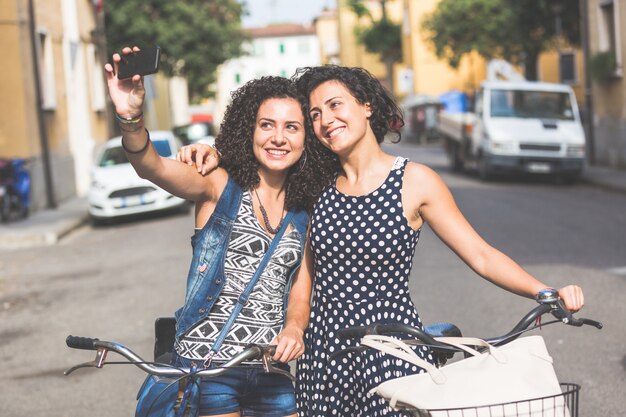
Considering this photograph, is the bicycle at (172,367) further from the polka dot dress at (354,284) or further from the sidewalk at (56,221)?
the sidewalk at (56,221)

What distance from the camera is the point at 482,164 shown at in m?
22.5

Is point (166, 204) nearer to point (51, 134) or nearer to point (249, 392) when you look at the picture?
point (51, 134)

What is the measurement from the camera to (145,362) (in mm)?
2725

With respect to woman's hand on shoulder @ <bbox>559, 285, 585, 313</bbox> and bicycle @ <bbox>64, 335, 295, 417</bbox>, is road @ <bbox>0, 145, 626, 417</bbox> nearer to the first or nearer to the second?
woman's hand on shoulder @ <bbox>559, 285, 585, 313</bbox>

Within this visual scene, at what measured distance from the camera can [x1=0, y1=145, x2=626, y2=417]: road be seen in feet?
21.1

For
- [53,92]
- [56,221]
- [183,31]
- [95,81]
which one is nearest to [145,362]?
[56,221]

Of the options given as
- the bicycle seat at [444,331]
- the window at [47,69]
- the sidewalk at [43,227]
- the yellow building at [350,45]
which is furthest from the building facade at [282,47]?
the bicycle seat at [444,331]

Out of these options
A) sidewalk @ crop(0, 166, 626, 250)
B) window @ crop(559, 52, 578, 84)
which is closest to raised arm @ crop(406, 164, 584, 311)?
sidewalk @ crop(0, 166, 626, 250)

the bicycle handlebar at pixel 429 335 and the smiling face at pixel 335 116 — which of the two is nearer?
the bicycle handlebar at pixel 429 335

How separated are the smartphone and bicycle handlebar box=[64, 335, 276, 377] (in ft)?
2.42

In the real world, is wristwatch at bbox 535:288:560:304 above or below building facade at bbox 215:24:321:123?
below

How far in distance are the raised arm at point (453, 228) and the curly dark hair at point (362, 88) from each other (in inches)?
9.7

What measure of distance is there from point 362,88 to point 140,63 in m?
0.90

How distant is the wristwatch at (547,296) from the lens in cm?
276
